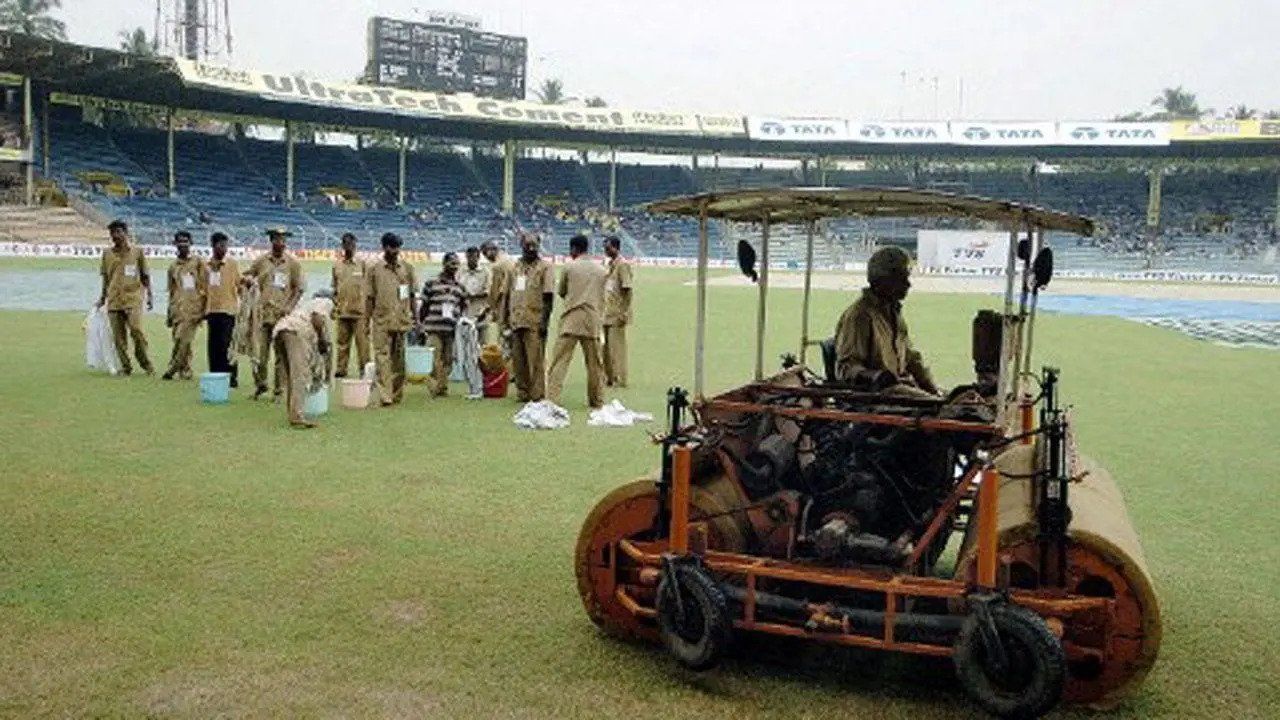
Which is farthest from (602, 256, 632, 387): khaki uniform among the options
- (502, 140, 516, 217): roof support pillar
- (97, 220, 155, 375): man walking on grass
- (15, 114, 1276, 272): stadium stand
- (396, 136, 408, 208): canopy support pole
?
(502, 140, 516, 217): roof support pillar

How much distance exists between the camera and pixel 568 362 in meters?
10.8

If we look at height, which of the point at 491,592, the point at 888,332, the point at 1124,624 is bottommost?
the point at 491,592

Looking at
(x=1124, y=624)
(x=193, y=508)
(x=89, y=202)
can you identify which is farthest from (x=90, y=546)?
(x=89, y=202)

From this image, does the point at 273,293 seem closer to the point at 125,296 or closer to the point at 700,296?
the point at 125,296

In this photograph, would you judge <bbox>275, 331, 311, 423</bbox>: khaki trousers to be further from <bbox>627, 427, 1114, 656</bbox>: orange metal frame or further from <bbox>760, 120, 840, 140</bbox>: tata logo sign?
<bbox>760, 120, 840, 140</bbox>: tata logo sign

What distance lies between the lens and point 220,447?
338 inches

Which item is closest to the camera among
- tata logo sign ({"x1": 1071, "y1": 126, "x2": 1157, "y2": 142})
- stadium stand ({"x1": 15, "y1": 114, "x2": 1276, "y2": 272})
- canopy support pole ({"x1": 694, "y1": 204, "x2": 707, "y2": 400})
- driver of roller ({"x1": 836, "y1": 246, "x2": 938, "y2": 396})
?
canopy support pole ({"x1": 694, "y1": 204, "x2": 707, "y2": 400})

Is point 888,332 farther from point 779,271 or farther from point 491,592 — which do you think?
point 779,271

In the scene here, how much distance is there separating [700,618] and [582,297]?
6621mm

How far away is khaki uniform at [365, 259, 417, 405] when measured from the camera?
11.1m

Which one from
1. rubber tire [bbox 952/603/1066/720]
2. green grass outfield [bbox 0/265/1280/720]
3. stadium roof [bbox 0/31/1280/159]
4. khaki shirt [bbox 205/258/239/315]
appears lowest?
green grass outfield [bbox 0/265/1280/720]

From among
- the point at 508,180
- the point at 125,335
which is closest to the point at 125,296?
A: the point at 125,335

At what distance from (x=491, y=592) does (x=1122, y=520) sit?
114 inches

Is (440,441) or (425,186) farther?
(425,186)
